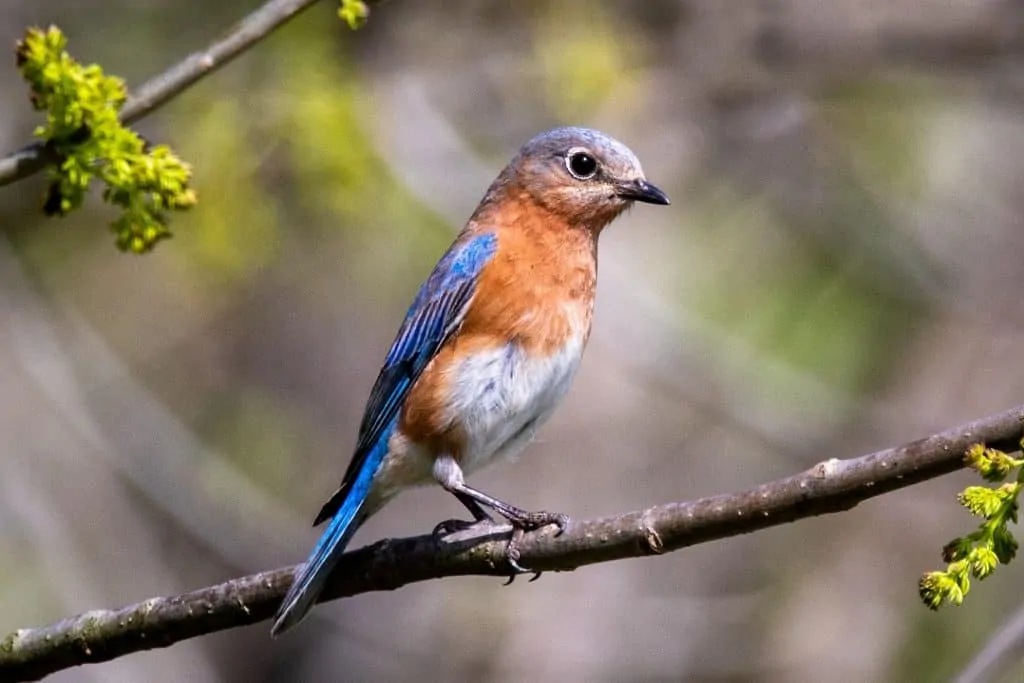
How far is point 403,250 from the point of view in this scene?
7.93m

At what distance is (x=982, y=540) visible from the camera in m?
2.71

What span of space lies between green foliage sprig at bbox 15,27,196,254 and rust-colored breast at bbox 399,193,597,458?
156 centimetres

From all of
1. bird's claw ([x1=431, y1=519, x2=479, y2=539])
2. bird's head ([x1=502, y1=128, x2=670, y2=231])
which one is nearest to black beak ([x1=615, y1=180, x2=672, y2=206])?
bird's head ([x1=502, y1=128, x2=670, y2=231])

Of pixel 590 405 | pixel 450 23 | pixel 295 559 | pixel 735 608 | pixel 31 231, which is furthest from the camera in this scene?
pixel 590 405

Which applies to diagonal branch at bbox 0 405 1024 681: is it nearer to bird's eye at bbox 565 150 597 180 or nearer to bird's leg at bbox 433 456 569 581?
bird's leg at bbox 433 456 569 581

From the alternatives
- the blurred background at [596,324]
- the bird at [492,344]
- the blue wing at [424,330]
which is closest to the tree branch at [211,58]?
the bird at [492,344]

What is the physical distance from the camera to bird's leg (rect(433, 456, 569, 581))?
3766mm

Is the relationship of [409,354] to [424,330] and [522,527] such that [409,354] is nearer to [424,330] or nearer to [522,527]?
[424,330]

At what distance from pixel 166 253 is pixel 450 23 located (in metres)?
1.98

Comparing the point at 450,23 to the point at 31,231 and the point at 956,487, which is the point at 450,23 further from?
the point at 956,487

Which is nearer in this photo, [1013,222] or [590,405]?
[1013,222]

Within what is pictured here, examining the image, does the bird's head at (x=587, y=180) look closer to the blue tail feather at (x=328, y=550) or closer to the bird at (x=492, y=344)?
the bird at (x=492, y=344)

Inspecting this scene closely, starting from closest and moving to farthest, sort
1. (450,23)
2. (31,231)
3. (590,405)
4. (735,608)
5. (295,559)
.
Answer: (31,231)
(450,23)
(295,559)
(735,608)
(590,405)

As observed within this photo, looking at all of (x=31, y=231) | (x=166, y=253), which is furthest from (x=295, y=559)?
(x=31, y=231)
